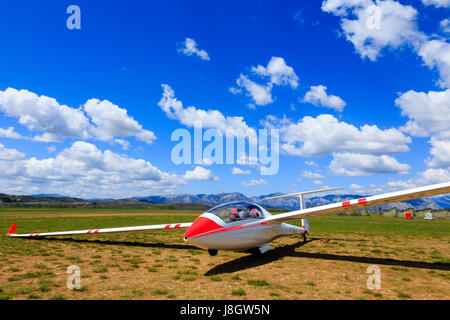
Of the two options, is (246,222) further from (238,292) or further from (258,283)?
(238,292)

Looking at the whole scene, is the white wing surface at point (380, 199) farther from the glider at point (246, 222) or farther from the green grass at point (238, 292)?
the green grass at point (238, 292)

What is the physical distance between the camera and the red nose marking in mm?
8359

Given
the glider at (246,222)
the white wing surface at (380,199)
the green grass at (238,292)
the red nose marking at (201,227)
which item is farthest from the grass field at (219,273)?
the white wing surface at (380,199)

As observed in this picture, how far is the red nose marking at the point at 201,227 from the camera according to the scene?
8.36 meters

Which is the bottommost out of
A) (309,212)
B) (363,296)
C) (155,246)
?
(155,246)

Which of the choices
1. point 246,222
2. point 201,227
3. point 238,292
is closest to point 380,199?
point 246,222

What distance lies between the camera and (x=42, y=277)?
795 centimetres

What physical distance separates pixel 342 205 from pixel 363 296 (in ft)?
12.6

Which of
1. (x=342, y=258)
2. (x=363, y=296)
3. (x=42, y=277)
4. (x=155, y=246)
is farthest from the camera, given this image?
(x=155, y=246)

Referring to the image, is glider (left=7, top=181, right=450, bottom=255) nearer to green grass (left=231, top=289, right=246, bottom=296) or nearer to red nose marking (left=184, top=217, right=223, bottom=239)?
red nose marking (left=184, top=217, right=223, bottom=239)

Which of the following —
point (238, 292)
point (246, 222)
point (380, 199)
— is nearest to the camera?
point (238, 292)

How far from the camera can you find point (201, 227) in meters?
8.48
